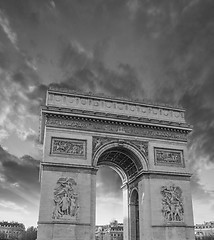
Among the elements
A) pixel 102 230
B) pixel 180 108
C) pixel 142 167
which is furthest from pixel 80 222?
pixel 102 230

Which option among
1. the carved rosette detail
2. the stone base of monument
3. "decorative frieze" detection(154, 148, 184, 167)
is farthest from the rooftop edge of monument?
the stone base of monument

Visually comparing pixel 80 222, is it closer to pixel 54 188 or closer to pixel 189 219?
pixel 54 188

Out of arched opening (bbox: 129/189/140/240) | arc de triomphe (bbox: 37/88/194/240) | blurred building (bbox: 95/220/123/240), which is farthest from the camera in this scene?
blurred building (bbox: 95/220/123/240)

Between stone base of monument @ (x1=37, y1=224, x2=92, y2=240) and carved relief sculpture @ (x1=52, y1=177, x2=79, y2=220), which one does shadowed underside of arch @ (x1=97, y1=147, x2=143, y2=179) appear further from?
stone base of monument @ (x1=37, y1=224, x2=92, y2=240)

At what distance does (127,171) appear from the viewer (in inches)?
1104

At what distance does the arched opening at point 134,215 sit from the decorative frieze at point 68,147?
7101mm

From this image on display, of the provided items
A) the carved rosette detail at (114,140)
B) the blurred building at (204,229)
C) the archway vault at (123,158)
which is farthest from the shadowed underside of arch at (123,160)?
the blurred building at (204,229)

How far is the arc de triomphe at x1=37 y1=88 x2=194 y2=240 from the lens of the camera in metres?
21.0

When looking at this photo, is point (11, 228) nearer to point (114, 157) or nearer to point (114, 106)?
point (114, 157)

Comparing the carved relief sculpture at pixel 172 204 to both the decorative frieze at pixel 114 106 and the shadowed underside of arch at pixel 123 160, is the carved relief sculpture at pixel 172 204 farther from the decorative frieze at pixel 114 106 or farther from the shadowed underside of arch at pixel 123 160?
the decorative frieze at pixel 114 106

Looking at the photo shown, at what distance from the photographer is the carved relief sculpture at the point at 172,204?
23141mm

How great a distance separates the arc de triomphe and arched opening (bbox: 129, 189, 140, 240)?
0.08 meters

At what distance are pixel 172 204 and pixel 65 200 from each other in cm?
852

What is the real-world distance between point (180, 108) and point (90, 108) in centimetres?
854
